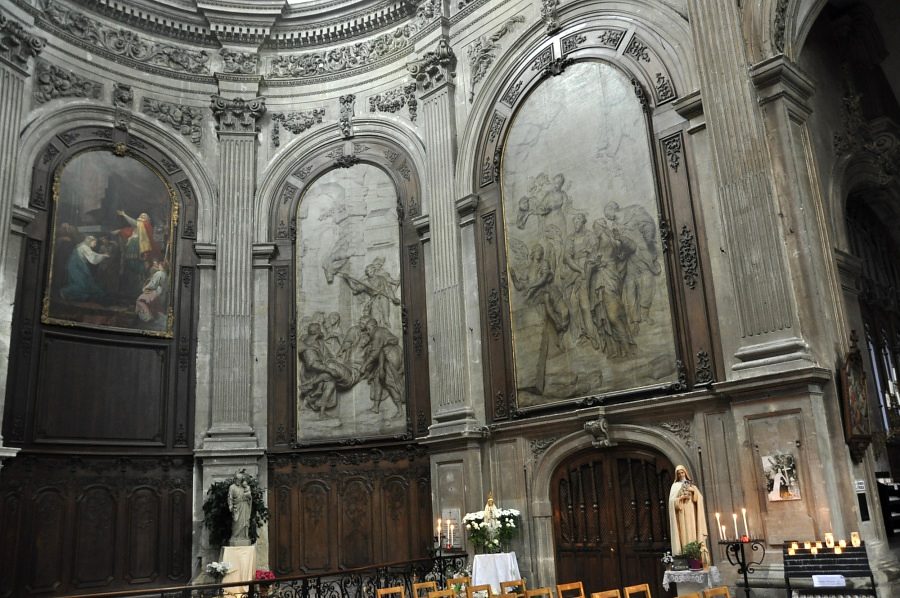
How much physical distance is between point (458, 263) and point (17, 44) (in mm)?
10438

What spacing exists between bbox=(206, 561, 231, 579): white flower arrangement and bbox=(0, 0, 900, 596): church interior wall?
1.58 metres

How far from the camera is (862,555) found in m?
9.33

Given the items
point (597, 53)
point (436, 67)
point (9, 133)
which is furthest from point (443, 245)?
point (9, 133)

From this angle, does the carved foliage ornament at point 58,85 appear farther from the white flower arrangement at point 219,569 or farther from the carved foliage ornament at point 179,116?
the white flower arrangement at point 219,569

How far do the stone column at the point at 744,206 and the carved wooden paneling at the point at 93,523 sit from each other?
12.3m

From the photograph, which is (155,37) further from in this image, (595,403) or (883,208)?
(883,208)

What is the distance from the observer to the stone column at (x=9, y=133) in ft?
52.3

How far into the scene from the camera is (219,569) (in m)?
15.5

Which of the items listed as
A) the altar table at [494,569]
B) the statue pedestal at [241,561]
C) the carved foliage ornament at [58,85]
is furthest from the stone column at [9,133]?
the altar table at [494,569]

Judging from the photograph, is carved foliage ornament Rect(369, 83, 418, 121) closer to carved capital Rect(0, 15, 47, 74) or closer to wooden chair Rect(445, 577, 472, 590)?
carved capital Rect(0, 15, 47, 74)

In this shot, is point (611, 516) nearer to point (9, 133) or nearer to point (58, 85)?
point (9, 133)

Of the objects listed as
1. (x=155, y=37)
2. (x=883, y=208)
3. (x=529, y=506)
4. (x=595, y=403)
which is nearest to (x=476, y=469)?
(x=529, y=506)

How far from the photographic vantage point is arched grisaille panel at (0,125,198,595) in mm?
16172

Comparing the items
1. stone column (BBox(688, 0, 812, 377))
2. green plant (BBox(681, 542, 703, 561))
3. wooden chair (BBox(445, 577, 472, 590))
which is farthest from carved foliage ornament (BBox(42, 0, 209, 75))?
green plant (BBox(681, 542, 703, 561))
